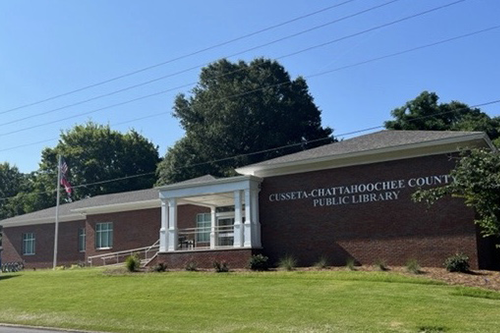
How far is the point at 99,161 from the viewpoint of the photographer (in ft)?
237

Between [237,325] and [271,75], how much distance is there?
47.2 meters

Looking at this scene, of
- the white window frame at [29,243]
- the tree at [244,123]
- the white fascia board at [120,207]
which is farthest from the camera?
the tree at [244,123]

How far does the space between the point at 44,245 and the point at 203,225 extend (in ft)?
55.8

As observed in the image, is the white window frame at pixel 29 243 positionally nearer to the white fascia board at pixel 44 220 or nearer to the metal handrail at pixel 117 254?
the white fascia board at pixel 44 220

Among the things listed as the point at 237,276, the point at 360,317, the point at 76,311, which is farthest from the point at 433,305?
the point at 76,311

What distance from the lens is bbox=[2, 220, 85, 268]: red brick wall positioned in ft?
142

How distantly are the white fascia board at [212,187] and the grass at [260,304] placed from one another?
4.75m

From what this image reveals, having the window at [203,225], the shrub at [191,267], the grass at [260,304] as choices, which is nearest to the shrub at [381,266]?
the grass at [260,304]

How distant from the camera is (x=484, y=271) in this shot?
2261cm

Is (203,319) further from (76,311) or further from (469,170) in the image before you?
(469,170)

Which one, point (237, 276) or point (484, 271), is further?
point (237, 276)

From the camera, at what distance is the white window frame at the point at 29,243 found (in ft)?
151

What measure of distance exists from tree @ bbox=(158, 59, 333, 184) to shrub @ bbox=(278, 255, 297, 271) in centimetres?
2785

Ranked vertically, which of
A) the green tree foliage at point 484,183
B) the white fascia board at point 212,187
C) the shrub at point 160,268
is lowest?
the shrub at point 160,268
